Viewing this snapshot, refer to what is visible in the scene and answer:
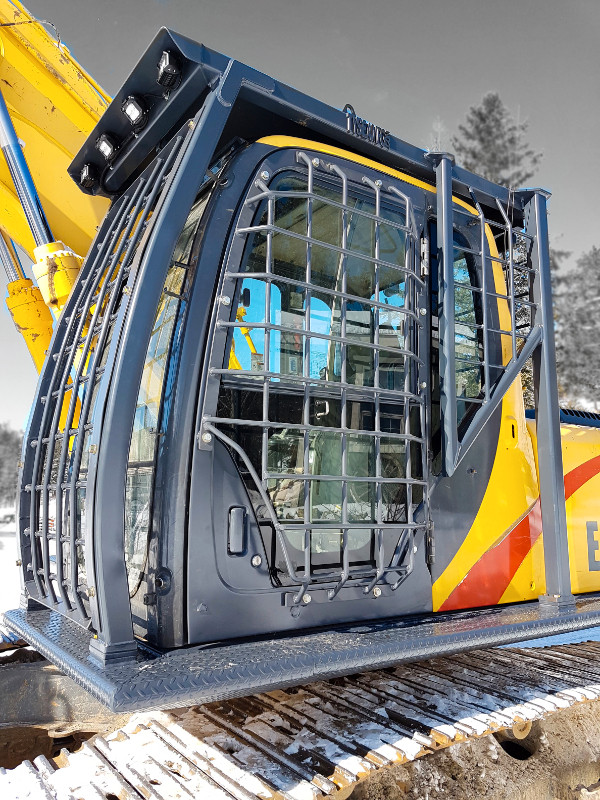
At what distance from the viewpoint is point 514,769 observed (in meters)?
2.80

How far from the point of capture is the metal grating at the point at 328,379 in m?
2.34

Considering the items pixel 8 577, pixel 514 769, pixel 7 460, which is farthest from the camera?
pixel 7 460

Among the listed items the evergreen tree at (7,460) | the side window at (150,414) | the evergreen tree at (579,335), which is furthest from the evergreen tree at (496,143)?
the evergreen tree at (7,460)

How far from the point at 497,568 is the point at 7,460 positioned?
7214 cm

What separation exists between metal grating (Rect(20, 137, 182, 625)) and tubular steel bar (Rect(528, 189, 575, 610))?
200cm

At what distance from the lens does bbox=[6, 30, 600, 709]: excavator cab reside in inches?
85.5

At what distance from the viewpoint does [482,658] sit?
11.5 ft

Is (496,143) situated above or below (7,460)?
above

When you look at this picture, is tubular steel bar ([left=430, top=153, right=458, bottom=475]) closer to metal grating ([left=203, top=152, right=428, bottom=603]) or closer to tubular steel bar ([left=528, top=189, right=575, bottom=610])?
metal grating ([left=203, top=152, right=428, bottom=603])

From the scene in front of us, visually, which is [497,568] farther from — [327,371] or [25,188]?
[25,188]

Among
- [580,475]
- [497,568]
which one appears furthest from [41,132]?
[580,475]

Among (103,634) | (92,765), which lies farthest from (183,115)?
(92,765)

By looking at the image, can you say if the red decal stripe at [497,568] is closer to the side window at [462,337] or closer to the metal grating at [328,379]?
the metal grating at [328,379]

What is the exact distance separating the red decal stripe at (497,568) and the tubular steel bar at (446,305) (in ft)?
1.80
